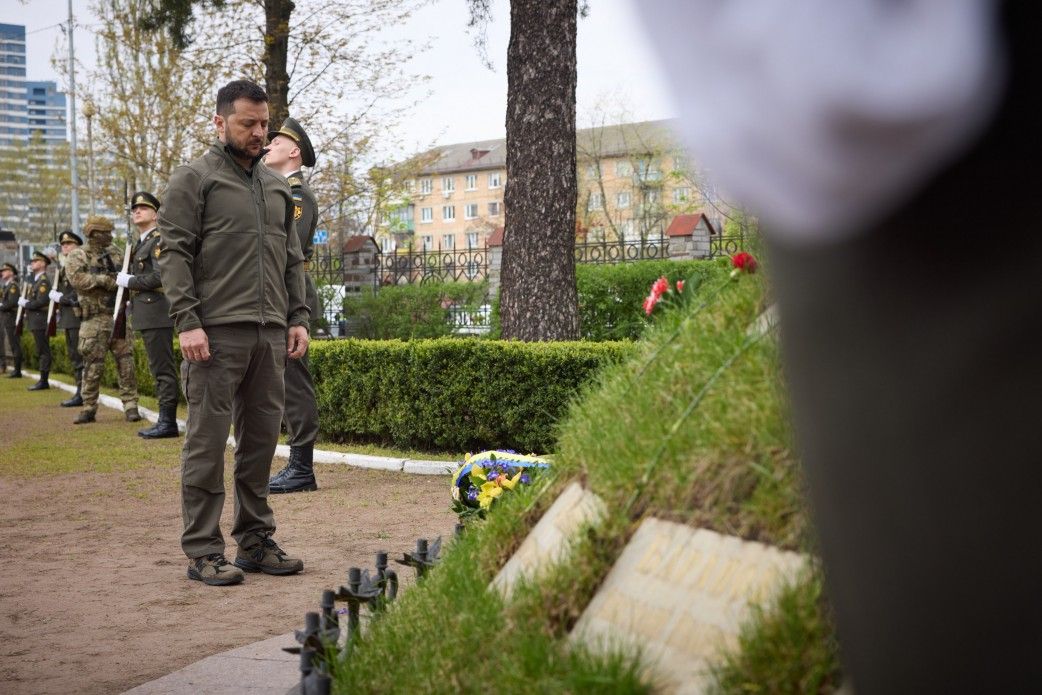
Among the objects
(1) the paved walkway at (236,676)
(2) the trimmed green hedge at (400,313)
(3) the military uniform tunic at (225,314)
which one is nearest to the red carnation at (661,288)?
(1) the paved walkway at (236,676)

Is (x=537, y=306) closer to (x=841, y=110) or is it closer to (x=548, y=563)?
(x=548, y=563)

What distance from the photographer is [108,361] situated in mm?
19406

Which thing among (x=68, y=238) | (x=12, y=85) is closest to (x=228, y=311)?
(x=68, y=238)

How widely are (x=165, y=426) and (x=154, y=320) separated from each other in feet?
3.83

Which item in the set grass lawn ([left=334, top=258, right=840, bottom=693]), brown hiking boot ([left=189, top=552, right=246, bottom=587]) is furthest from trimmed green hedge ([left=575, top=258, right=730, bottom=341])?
grass lawn ([left=334, top=258, right=840, bottom=693])

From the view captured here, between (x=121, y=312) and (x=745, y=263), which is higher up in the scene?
(x=745, y=263)

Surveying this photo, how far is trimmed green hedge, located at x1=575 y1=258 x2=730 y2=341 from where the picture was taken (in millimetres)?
16016

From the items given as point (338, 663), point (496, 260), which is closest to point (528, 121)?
point (338, 663)

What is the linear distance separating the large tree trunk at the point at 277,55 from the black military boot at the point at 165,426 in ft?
24.1

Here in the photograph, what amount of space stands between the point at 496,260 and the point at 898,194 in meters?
22.4

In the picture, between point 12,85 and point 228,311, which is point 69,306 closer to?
point 228,311

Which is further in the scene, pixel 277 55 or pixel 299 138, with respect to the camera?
pixel 277 55

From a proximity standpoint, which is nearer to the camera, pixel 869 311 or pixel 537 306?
pixel 869 311

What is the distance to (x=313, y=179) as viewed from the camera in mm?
25312
